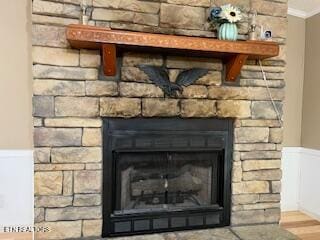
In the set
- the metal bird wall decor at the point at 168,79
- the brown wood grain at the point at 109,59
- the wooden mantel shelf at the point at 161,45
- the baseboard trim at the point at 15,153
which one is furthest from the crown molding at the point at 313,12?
the baseboard trim at the point at 15,153

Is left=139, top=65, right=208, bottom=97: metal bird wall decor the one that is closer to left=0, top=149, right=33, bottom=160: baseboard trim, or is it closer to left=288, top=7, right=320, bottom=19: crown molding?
left=0, top=149, right=33, bottom=160: baseboard trim

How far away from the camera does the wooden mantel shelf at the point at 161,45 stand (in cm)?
188

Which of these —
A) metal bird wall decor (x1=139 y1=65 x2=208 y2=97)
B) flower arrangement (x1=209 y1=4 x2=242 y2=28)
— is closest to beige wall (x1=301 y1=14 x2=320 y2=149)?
flower arrangement (x1=209 y1=4 x2=242 y2=28)

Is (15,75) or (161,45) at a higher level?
(161,45)

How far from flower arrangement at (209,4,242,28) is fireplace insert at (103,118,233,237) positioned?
0.77 meters

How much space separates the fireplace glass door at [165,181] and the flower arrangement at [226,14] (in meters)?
1.04

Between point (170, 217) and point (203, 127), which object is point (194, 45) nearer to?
point (203, 127)

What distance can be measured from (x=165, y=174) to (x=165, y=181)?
0.06 meters

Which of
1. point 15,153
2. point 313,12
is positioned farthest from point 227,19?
point 15,153

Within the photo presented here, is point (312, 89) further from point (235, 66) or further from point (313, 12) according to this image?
point (235, 66)

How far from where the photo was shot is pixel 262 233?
2.38 m

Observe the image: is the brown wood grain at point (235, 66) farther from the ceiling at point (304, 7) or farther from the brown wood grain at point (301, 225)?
the brown wood grain at point (301, 225)

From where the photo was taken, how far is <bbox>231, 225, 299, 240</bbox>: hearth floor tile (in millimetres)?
2311

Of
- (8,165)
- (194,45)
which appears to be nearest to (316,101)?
(194,45)
